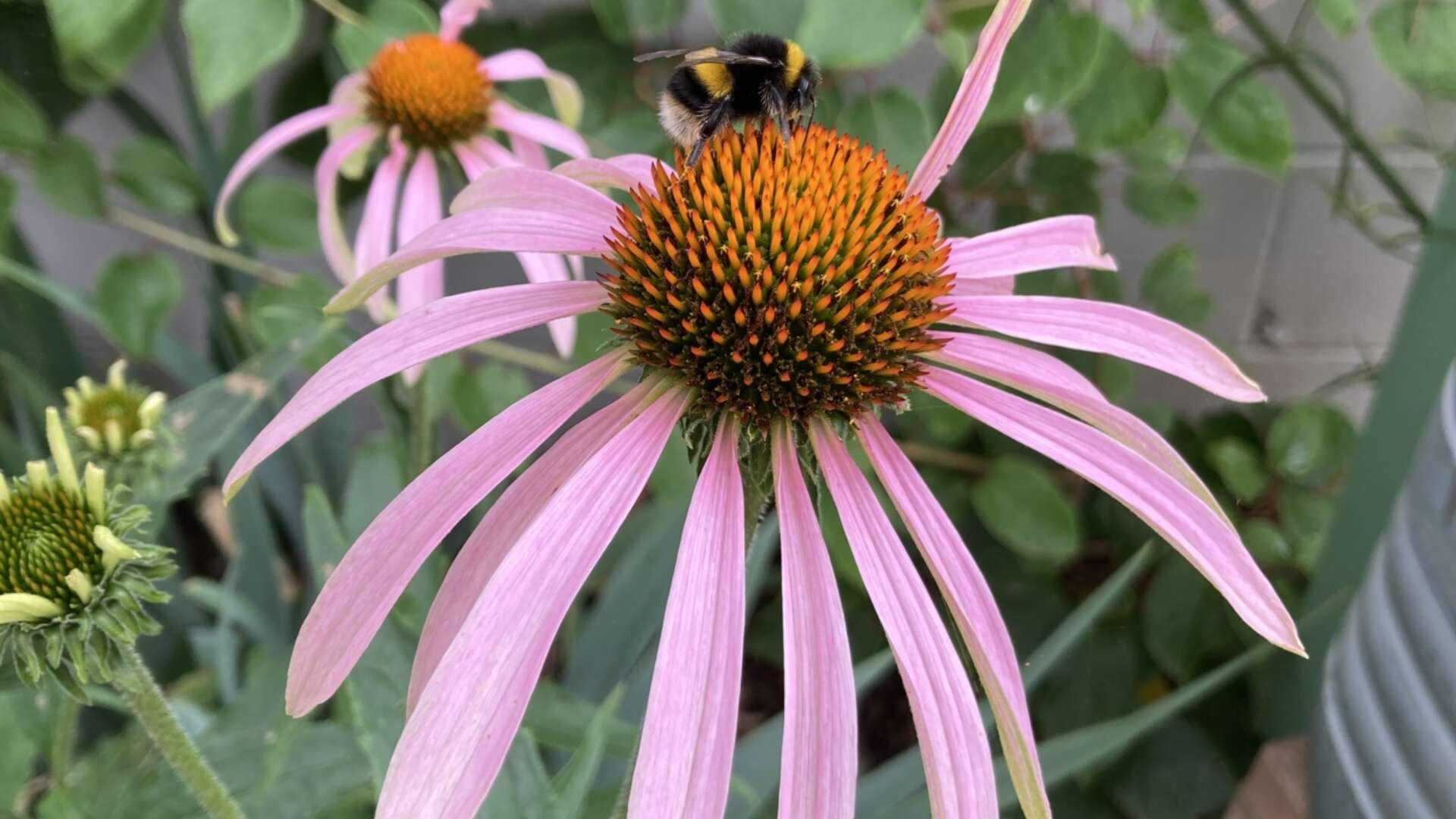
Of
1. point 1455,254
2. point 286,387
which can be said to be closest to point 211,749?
point 286,387

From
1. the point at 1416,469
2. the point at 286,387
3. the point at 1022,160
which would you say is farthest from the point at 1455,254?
the point at 286,387

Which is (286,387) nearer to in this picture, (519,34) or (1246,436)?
(519,34)

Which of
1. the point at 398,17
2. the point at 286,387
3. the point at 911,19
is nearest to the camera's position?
the point at 911,19

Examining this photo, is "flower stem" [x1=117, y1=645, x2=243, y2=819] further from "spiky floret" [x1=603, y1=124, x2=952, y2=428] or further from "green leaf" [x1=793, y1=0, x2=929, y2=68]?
"green leaf" [x1=793, y1=0, x2=929, y2=68]

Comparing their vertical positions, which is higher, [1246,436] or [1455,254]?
[1455,254]

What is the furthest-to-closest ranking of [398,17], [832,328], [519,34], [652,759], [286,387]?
[286,387] → [519,34] → [398,17] → [832,328] → [652,759]

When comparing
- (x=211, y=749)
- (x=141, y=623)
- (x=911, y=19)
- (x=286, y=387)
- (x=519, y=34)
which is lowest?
(x=211, y=749)

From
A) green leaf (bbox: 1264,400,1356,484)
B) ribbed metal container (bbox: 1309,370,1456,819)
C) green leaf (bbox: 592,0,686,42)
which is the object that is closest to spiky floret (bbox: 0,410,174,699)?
green leaf (bbox: 592,0,686,42)

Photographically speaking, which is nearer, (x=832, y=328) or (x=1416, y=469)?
(x=832, y=328)
